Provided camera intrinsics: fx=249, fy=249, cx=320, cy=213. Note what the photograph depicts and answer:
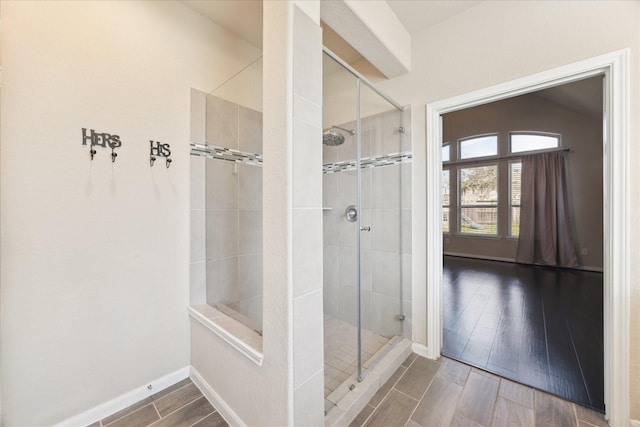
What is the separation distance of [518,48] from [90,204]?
9.15 feet

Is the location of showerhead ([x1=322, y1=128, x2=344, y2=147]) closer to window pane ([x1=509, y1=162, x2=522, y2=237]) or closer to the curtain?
the curtain

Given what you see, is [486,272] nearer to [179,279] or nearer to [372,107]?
[372,107]

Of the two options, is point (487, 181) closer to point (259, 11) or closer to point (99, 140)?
point (259, 11)

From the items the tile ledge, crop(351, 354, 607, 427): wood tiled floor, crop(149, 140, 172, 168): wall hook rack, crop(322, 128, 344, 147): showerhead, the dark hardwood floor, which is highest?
crop(322, 128, 344, 147): showerhead

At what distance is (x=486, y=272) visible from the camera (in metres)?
4.71

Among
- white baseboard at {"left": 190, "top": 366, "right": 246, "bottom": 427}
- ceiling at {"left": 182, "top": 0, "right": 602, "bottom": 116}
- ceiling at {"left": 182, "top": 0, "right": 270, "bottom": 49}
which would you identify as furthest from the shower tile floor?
ceiling at {"left": 182, "top": 0, "right": 270, "bottom": 49}

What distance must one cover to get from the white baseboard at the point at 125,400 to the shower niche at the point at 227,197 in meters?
0.46

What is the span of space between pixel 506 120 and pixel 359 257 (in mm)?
5714

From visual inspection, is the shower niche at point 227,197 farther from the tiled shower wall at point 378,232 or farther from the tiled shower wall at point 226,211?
the tiled shower wall at point 378,232

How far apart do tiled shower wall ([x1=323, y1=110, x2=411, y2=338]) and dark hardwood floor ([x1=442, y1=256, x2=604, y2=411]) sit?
60cm

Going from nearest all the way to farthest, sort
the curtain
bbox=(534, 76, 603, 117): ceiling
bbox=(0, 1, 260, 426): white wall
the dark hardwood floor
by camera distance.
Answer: bbox=(0, 1, 260, 426): white wall < the dark hardwood floor < bbox=(534, 76, 603, 117): ceiling < the curtain

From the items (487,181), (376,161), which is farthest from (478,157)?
(376,161)

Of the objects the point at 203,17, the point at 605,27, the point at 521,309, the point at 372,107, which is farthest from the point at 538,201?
the point at 203,17

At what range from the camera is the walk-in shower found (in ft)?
6.77
